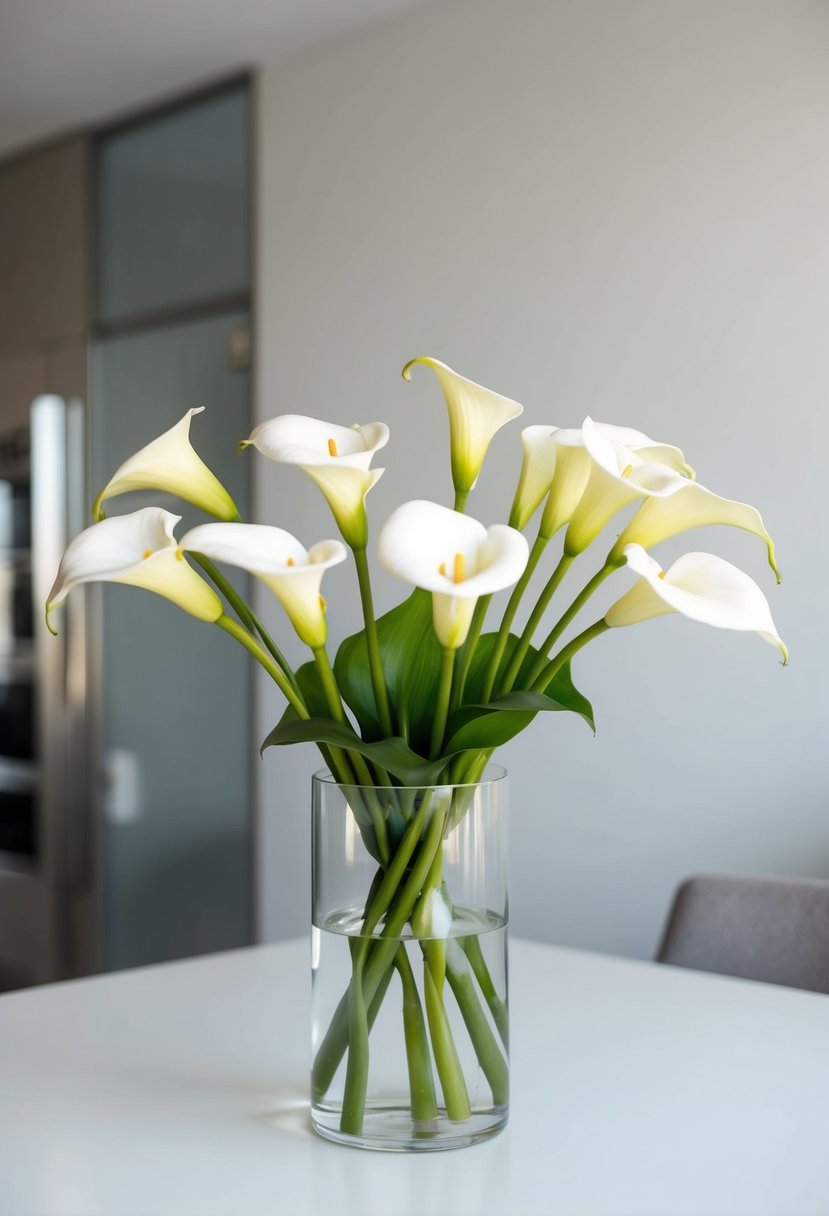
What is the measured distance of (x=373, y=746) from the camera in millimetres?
941

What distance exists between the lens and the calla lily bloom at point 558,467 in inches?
39.2

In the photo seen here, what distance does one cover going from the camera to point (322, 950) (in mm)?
1016

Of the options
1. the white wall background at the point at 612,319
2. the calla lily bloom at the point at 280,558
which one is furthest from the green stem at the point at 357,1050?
the white wall background at the point at 612,319

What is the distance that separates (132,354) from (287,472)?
2.50ft

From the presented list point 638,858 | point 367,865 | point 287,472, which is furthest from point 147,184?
point 367,865

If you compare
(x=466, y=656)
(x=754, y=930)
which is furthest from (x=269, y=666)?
(x=754, y=930)

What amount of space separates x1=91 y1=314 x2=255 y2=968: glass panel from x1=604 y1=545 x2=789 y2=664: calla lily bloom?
250cm

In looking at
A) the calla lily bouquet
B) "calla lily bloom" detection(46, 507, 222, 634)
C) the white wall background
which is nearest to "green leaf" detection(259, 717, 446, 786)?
the calla lily bouquet

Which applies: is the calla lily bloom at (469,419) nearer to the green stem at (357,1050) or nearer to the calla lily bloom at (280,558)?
the calla lily bloom at (280,558)

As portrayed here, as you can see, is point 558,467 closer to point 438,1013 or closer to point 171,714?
point 438,1013

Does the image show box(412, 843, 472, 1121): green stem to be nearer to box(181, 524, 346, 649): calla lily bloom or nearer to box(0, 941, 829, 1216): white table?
box(0, 941, 829, 1216): white table

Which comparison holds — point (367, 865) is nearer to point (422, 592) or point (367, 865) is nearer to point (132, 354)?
point (422, 592)

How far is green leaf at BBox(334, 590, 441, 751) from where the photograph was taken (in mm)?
1041

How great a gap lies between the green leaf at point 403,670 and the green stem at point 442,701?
0.03 m
